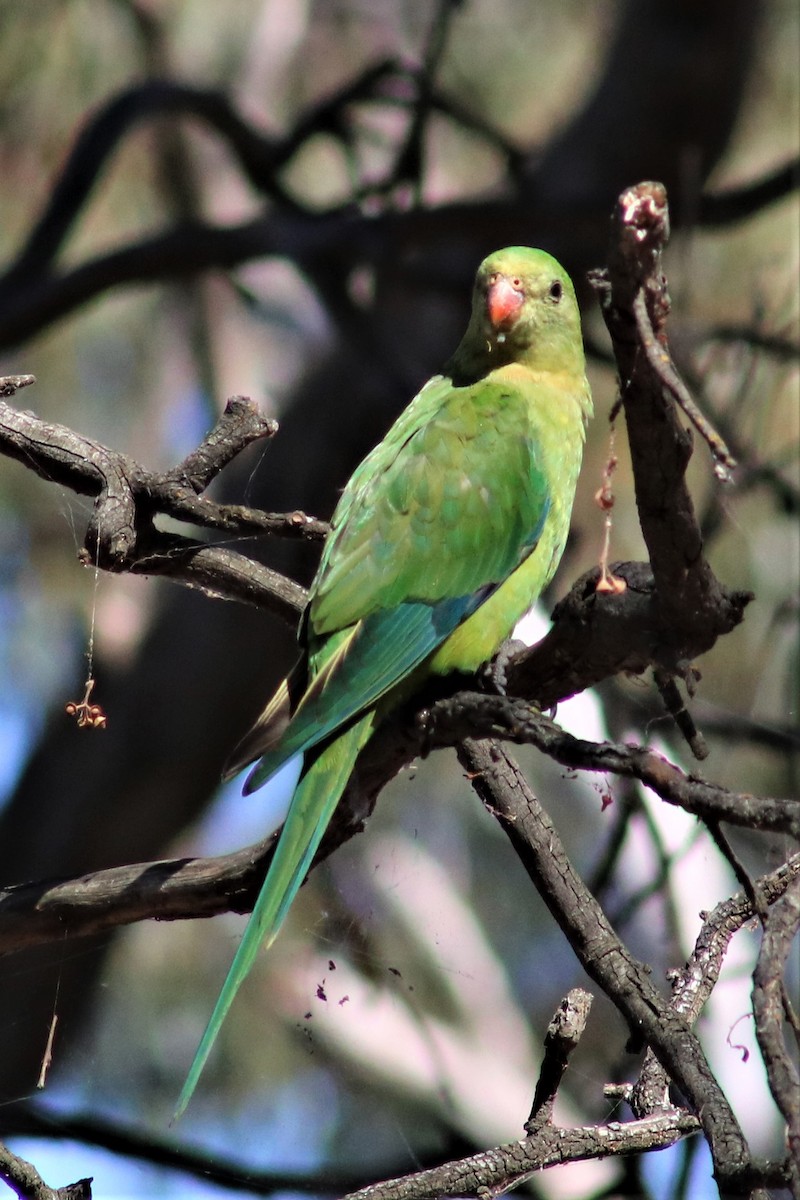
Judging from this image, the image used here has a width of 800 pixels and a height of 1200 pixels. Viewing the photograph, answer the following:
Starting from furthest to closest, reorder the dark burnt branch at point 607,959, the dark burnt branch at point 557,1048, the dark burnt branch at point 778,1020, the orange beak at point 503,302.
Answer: the orange beak at point 503,302
the dark burnt branch at point 557,1048
the dark burnt branch at point 607,959
the dark burnt branch at point 778,1020

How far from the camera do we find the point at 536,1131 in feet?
4.71

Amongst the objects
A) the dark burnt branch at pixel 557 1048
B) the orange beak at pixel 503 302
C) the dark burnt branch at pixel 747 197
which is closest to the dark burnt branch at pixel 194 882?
the dark burnt branch at pixel 557 1048

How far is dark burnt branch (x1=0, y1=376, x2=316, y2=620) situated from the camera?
154cm

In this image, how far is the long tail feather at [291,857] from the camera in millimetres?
1299

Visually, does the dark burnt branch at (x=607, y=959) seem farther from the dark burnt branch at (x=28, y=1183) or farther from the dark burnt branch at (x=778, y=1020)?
the dark burnt branch at (x=28, y=1183)

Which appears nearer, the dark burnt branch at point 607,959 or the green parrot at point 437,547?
the dark burnt branch at point 607,959

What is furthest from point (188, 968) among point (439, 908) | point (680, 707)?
point (680, 707)

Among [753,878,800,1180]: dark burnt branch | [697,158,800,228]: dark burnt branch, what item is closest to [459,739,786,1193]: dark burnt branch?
[753,878,800,1180]: dark burnt branch

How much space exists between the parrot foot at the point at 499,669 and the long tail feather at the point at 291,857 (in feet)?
0.54

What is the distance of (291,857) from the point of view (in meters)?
1.37

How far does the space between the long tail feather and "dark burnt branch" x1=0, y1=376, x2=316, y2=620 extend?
1.05 ft

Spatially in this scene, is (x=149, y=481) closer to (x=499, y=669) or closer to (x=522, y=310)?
(x=499, y=669)

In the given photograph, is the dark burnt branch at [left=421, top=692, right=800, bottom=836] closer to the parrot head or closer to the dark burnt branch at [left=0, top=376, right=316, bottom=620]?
the dark burnt branch at [left=0, top=376, right=316, bottom=620]

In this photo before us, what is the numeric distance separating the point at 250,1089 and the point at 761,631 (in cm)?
205
